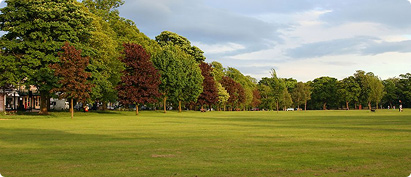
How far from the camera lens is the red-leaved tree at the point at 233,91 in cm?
11706

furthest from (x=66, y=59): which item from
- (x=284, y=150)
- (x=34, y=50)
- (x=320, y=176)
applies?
(x=320, y=176)

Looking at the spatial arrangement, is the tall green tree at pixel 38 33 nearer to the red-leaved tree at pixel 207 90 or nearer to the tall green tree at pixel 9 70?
the tall green tree at pixel 9 70

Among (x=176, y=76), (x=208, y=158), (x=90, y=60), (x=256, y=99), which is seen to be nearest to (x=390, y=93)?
(x=256, y=99)

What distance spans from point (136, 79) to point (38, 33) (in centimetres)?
1789

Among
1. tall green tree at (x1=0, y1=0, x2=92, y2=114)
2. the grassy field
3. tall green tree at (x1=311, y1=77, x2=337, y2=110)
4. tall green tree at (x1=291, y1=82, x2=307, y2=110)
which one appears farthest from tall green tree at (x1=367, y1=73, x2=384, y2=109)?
the grassy field

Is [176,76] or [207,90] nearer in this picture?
[176,76]

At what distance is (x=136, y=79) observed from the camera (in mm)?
62531

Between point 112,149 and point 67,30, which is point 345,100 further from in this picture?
point 112,149

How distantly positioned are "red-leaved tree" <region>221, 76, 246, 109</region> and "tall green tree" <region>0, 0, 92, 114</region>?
70.0m

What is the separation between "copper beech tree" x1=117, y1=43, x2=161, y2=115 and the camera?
203ft

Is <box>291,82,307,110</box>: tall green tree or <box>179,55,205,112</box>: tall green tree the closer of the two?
<box>179,55,205,112</box>: tall green tree

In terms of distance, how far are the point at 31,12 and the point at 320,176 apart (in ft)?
156

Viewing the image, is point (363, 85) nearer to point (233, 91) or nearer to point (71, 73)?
point (233, 91)

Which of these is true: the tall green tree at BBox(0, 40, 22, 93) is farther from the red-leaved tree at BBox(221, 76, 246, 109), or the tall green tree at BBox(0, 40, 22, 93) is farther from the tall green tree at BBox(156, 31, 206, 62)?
the red-leaved tree at BBox(221, 76, 246, 109)
